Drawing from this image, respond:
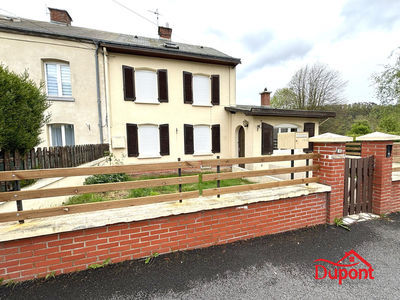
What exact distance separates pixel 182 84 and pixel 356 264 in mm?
9031

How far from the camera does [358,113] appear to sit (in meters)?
20.5

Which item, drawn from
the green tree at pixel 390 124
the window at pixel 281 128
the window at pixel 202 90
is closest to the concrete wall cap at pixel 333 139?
the window at pixel 281 128

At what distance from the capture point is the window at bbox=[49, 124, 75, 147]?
7793 mm

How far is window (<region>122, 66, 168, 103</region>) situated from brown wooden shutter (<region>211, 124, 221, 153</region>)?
307 cm

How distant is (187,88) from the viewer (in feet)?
30.3

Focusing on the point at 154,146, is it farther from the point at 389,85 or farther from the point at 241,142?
the point at 389,85

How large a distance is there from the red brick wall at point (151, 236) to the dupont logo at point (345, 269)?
0.77m

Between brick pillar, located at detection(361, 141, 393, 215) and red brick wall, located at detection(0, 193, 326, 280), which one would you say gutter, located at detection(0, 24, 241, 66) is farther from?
red brick wall, located at detection(0, 193, 326, 280)

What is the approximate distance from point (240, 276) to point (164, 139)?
760 cm

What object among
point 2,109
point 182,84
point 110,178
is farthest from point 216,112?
point 2,109

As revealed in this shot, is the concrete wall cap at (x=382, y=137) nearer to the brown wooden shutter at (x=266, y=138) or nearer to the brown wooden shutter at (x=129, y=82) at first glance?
the brown wooden shutter at (x=266, y=138)

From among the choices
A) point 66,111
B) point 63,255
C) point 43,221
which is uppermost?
point 66,111

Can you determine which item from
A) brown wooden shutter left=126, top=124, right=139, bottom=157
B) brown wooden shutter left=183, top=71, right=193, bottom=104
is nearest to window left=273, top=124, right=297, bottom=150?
brown wooden shutter left=183, top=71, right=193, bottom=104

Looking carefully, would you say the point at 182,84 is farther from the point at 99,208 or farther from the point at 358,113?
the point at 358,113
